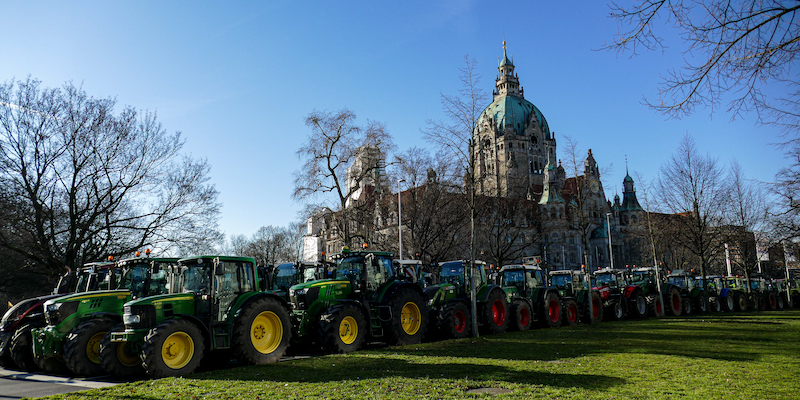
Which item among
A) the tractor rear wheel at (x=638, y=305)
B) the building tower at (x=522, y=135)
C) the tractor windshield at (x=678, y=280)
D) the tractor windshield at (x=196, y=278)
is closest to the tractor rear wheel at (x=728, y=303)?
the tractor windshield at (x=678, y=280)

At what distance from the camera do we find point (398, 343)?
1423 centimetres

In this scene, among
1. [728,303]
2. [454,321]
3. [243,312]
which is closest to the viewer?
[243,312]

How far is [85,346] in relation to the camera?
1098 centimetres

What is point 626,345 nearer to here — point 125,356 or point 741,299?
point 125,356

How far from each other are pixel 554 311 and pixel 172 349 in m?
15.3

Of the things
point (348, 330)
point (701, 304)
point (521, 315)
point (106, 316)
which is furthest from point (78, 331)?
point (701, 304)

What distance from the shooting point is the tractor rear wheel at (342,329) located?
40.7ft

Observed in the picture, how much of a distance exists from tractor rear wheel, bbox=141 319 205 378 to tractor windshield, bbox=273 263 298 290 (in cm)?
818

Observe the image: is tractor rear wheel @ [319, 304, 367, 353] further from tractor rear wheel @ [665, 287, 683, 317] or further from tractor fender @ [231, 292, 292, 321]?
tractor rear wheel @ [665, 287, 683, 317]

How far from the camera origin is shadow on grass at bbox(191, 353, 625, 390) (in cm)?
825

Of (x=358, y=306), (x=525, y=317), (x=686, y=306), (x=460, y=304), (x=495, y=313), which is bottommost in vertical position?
(x=686, y=306)

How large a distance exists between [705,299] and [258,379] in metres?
28.6

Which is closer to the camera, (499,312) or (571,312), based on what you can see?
(499,312)

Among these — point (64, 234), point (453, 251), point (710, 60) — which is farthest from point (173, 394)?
point (453, 251)
